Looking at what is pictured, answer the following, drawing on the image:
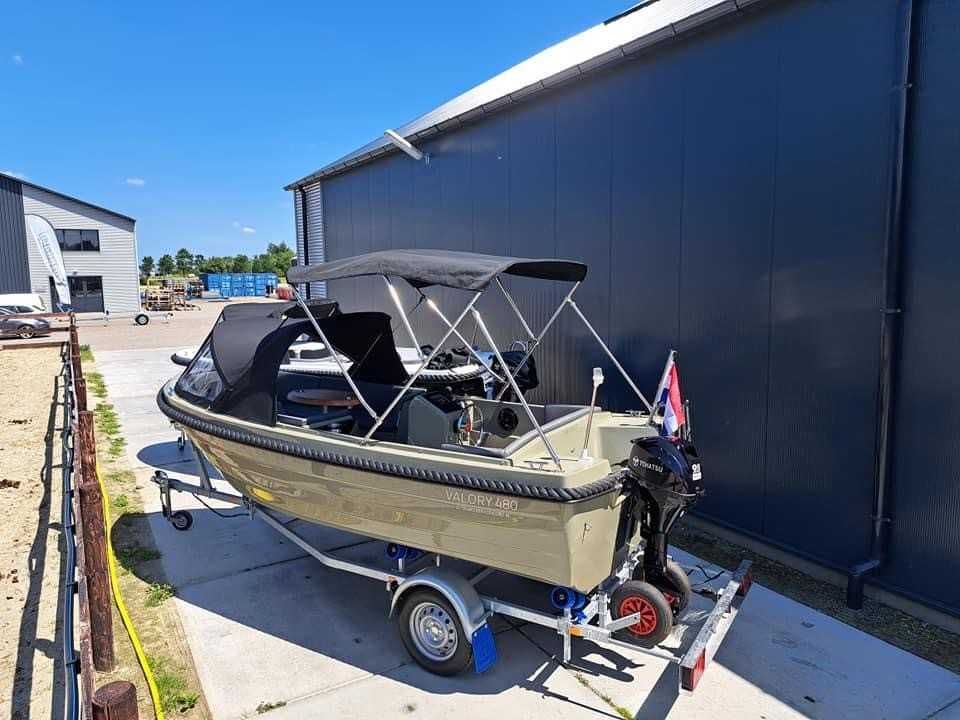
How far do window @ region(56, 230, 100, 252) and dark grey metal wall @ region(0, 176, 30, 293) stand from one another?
5.54 ft

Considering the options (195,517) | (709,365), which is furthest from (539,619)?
(195,517)

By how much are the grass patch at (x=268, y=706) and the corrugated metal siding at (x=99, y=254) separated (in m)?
31.9

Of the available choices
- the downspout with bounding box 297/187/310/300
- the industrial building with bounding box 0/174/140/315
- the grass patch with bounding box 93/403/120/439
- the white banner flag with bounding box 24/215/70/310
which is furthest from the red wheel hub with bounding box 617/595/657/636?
the industrial building with bounding box 0/174/140/315

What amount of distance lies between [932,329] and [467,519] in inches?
116

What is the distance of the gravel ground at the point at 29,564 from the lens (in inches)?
122

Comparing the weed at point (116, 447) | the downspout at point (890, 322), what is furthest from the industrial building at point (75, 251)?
the downspout at point (890, 322)

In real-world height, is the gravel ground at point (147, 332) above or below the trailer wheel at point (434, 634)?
above

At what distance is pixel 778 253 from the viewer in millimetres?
4512

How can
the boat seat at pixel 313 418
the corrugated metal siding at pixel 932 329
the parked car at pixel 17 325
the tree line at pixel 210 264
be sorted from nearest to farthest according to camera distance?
the corrugated metal siding at pixel 932 329, the boat seat at pixel 313 418, the parked car at pixel 17 325, the tree line at pixel 210 264

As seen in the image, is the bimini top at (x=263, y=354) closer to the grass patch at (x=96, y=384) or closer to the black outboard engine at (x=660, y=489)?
the black outboard engine at (x=660, y=489)

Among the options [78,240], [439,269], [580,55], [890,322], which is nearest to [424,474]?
[439,269]

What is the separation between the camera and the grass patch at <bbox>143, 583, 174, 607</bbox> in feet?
12.8

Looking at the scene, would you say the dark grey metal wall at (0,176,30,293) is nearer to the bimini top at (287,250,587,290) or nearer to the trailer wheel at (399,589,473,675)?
the bimini top at (287,250,587,290)

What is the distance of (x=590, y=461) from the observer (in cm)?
300
